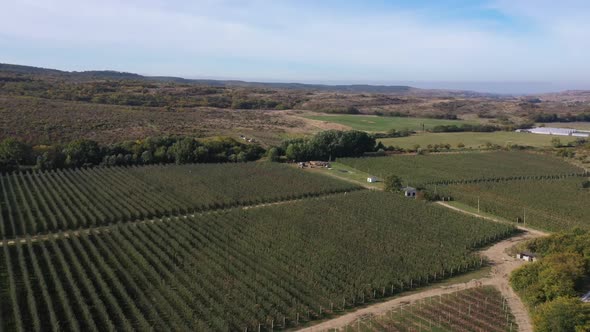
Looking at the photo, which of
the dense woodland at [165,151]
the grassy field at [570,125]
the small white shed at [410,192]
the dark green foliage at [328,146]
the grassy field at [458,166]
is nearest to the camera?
the small white shed at [410,192]

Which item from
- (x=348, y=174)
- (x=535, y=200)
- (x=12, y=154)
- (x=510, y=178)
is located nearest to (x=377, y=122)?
(x=348, y=174)

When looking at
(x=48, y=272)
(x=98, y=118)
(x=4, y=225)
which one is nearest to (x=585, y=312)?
(x=48, y=272)

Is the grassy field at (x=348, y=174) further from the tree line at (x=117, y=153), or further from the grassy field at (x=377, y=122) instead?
the grassy field at (x=377, y=122)

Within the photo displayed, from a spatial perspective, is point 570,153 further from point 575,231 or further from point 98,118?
point 98,118

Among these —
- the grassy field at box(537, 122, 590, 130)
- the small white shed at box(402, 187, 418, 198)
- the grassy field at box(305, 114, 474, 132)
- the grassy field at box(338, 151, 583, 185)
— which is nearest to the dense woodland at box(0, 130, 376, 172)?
the grassy field at box(338, 151, 583, 185)

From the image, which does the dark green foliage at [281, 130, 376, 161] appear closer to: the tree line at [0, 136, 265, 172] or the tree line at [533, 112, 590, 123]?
the tree line at [0, 136, 265, 172]

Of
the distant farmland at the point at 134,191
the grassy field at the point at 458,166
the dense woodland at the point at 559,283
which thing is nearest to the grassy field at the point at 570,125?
the grassy field at the point at 458,166
